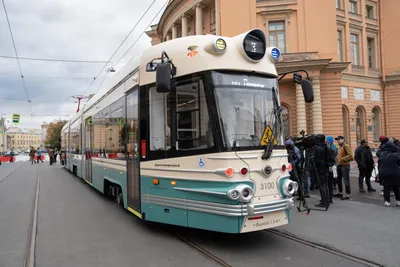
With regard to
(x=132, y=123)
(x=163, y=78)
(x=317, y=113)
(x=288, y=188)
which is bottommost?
(x=288, y=188)

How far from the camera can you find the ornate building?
82.2 ft

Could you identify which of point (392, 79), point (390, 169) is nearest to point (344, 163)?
point (390, 169)

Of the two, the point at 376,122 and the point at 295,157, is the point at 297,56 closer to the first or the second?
the point at 376,122

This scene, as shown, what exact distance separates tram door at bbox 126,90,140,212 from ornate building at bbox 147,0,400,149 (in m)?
17.9

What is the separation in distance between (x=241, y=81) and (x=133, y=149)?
2.57 metres

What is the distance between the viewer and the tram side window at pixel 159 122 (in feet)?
18.8

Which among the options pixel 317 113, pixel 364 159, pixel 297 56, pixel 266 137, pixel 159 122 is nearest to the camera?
pixel 266 137

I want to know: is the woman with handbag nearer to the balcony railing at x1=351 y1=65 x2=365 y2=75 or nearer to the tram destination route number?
the tram destination route number

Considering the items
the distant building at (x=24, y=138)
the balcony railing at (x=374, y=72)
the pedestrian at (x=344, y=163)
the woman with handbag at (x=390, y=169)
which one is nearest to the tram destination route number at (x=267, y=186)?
the woman with handbag at (x=390, y=169)

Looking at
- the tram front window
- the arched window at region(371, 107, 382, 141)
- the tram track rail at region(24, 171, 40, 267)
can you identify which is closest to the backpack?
the tram front window

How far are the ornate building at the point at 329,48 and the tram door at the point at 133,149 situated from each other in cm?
1786

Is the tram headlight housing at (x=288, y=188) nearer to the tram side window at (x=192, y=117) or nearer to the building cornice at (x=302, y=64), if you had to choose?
the tram side window at (x=192, y=117)

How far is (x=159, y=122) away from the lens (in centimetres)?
589

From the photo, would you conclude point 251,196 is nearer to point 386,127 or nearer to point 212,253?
point 212,253
